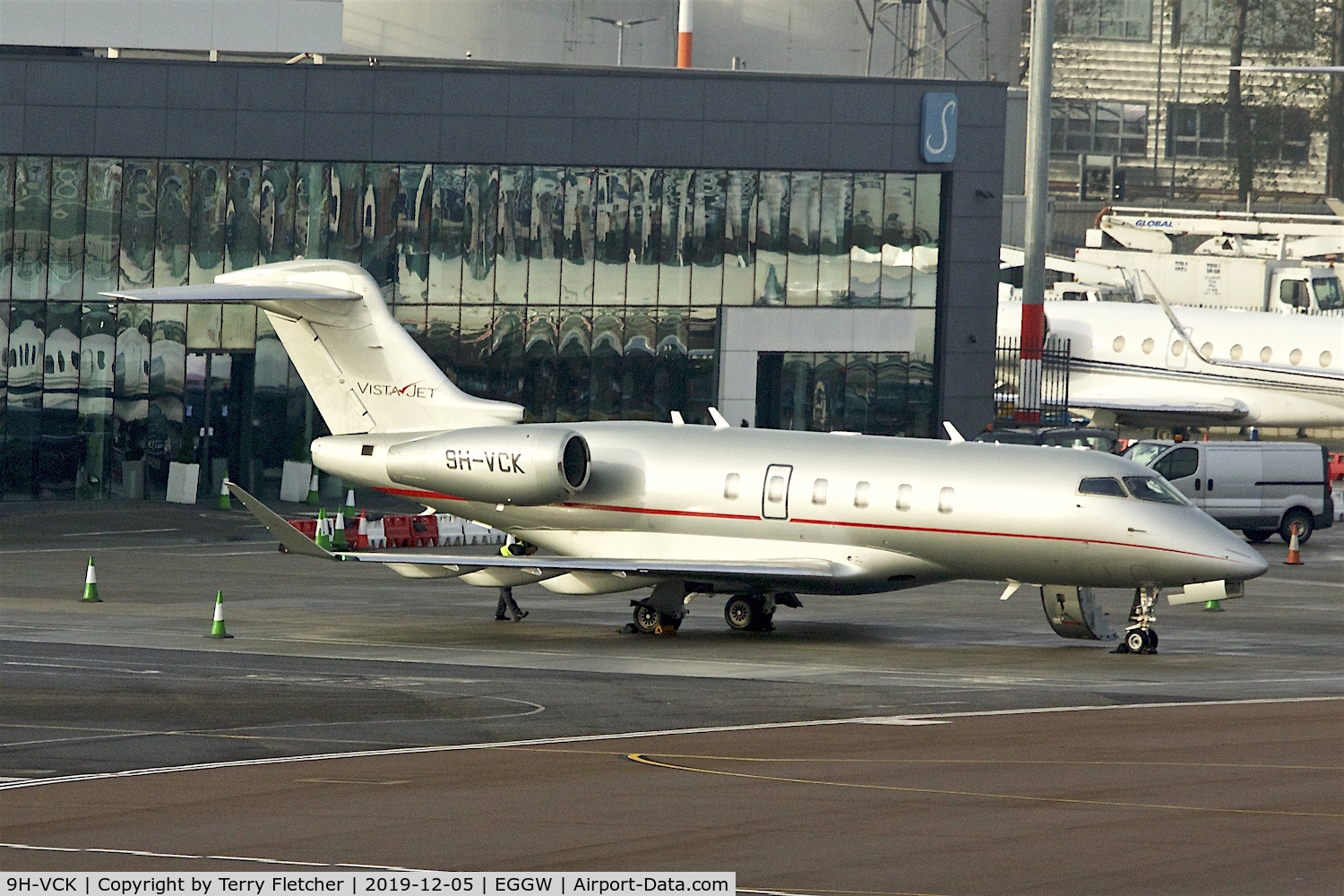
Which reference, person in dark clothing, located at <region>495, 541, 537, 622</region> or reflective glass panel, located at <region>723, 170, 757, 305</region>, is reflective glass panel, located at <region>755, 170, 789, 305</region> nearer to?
reflective glass panel, located at <region>723, 170, 757, 305</region>

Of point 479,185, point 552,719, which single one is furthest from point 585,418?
point 552,719

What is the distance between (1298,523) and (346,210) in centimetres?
2245

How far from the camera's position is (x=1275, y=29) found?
110250 mm

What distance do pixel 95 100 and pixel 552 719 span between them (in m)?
30.5

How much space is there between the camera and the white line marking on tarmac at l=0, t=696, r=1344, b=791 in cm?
1590

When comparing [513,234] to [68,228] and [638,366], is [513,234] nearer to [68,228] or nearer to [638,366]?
[638,366]

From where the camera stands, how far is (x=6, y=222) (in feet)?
150

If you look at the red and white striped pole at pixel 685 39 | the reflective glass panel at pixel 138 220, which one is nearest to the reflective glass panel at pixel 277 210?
the reflective glass panel at pixel 138 220

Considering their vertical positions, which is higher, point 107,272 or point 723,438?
point 107,272

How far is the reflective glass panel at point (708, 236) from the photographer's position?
4991cm

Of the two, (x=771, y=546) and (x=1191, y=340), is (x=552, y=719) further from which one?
(x=1191, y=340)

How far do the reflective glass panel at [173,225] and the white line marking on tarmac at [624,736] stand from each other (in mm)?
30552

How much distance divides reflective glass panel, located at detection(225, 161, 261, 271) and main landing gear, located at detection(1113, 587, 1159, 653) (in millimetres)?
26936

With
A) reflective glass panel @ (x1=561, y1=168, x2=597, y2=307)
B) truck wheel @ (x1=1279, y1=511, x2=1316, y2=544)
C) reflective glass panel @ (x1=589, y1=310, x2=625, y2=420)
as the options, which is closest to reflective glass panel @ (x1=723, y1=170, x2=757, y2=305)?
reflective glass panel @ (x1=589, y1=310, x2=625, y2=420)
